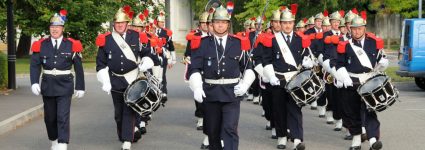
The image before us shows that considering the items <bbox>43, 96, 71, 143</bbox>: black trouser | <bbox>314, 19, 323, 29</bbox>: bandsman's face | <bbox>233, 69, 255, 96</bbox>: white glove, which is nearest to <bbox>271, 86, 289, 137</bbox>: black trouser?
<bbox>233, 69, 255, 96</bbox>: white glove

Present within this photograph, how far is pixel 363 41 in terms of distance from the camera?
10.6 metres

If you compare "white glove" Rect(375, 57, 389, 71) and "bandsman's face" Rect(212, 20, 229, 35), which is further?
"white glove" Rect(375, 57, 389, 71)

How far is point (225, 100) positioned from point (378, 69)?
2.70m

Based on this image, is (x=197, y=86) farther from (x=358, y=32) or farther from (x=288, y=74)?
(x=358, y=32)

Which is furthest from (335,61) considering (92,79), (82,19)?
(82,19)

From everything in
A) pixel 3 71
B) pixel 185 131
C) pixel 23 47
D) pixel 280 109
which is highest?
pixel 280 109

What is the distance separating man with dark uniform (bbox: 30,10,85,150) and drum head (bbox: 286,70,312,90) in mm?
2659

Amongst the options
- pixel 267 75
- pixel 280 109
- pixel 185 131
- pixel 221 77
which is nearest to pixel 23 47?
pixel 185 131

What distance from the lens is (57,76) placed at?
34.5 feet

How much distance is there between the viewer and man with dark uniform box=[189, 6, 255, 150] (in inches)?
346

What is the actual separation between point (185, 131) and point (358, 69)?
362 cm

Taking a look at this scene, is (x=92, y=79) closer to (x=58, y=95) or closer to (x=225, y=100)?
(x=58, y=95)

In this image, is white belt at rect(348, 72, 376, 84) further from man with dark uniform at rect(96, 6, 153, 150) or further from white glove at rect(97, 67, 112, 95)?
white glove at rect(97, 67, 112, 95)

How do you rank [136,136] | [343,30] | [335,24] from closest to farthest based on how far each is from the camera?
[136,136] → [343,30] → [335,24]
